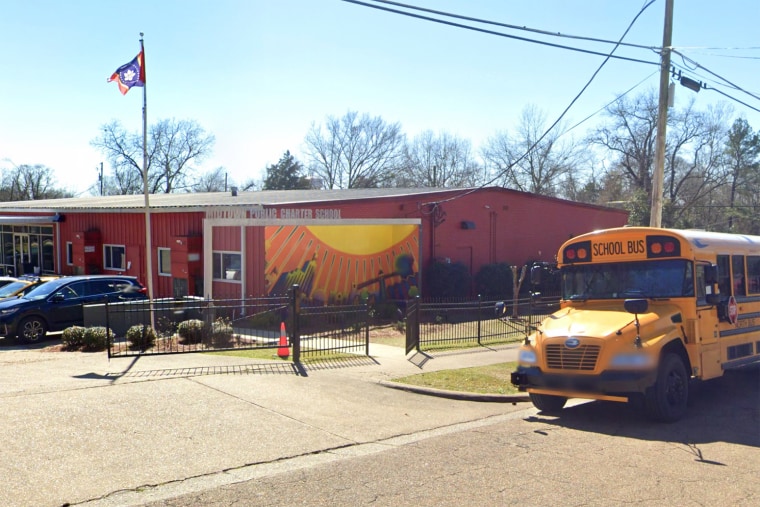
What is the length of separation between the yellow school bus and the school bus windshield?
1 centimetres

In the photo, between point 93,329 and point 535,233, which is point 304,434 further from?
point 535,233

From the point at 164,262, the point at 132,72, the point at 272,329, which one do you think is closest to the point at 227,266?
the point at 272,329

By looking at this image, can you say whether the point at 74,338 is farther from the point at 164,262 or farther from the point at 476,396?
the point at 164,262

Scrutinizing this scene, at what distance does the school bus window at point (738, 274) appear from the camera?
11047mm

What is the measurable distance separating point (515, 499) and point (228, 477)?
2.81m

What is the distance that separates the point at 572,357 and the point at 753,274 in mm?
4988

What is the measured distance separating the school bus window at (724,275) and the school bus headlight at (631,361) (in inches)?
119

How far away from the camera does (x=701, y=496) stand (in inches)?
240

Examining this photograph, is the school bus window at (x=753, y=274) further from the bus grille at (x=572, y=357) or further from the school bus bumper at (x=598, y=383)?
the bus grille at (x=572, y=357)

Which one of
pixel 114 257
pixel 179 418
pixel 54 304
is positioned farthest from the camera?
pixel 114 257

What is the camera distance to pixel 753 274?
11.6 m

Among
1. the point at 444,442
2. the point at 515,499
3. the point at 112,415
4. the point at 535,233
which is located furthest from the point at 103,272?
the point at 515,499

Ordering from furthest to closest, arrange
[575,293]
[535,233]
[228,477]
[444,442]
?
[535,233] → [575,293] → [444,442] → [228,477]

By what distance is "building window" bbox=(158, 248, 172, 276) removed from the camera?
24828 millimetres
